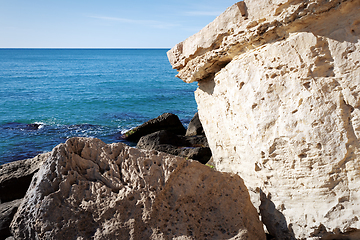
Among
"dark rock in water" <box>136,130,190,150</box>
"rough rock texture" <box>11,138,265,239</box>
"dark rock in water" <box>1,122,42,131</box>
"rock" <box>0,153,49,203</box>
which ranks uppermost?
"rough rock texture" <box>11,138,265,239</box>

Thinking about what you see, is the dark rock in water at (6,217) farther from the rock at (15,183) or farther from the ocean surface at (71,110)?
the ocean surface at (71,110)

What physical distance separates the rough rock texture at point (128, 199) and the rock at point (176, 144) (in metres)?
6.37

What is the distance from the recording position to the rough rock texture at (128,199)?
3.29 m

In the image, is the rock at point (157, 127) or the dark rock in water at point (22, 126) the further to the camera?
the dark rock in water at point (22, 126)

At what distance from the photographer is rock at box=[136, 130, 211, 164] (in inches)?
406

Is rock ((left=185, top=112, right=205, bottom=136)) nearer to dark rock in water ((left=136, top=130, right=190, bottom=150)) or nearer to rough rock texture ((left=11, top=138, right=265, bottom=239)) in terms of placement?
dark rock in water ((left=136, top=130, right=190, bottom=150))

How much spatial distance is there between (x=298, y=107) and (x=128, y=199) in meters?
2.33

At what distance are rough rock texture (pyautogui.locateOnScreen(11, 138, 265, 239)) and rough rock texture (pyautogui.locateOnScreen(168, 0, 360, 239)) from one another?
590mm

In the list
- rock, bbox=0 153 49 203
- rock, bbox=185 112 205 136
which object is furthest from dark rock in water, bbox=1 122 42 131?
rock, bbox=0 153 49 203

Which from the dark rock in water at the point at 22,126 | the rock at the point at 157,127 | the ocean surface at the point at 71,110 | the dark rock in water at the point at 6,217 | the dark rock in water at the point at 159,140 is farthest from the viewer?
the dark rock in water at the point at 22,126

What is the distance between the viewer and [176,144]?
1195 cm

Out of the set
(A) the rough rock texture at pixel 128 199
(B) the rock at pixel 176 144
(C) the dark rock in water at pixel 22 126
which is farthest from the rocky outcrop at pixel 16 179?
(C) the dark rock in water at pixel 22 126

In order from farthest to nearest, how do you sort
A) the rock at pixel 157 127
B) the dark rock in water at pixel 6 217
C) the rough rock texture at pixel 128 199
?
the rock at pixel 157 127, the dark rock in water at pixel 6 217, the rough rock texture at pixel 128 199

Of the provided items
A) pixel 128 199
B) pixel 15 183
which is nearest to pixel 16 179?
pixel 15 183
